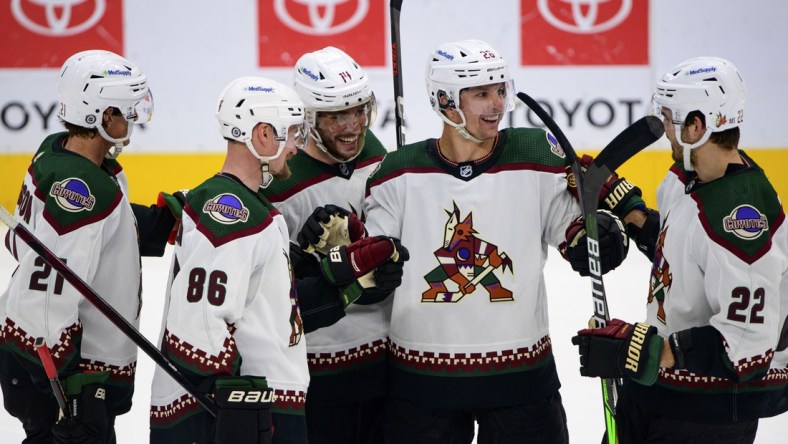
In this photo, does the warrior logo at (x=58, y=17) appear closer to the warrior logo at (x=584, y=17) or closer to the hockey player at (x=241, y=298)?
the warrior logo at (x=584, y=17)

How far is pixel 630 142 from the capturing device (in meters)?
2.64

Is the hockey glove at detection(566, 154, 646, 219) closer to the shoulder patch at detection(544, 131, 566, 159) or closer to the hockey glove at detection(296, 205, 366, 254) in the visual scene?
the shoulder patch at detection(544, 131, 566, 159)

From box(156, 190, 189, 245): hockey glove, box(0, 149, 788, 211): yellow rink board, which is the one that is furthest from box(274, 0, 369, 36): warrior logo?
box(156, 190, 189, 245): hockey glove

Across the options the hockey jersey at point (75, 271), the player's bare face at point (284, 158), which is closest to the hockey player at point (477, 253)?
the player's bare face at point (284, 158)

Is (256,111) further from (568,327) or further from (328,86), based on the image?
(568,327)

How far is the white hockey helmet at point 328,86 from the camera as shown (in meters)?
2.99

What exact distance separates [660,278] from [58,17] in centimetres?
562

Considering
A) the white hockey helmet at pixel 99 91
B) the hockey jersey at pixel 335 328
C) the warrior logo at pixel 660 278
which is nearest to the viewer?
the warrior logo at pixel 660 278

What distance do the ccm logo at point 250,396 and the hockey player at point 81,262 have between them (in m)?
0.63

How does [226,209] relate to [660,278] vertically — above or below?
above

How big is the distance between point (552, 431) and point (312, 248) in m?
0.77

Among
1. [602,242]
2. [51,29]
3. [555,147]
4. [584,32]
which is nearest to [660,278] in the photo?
[602,242]

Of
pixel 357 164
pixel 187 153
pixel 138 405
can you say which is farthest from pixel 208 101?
pixel 357 164

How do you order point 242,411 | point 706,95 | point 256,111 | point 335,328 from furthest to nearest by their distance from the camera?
point 335,328 < point 706,95 < point 256,111 < point 242,411
